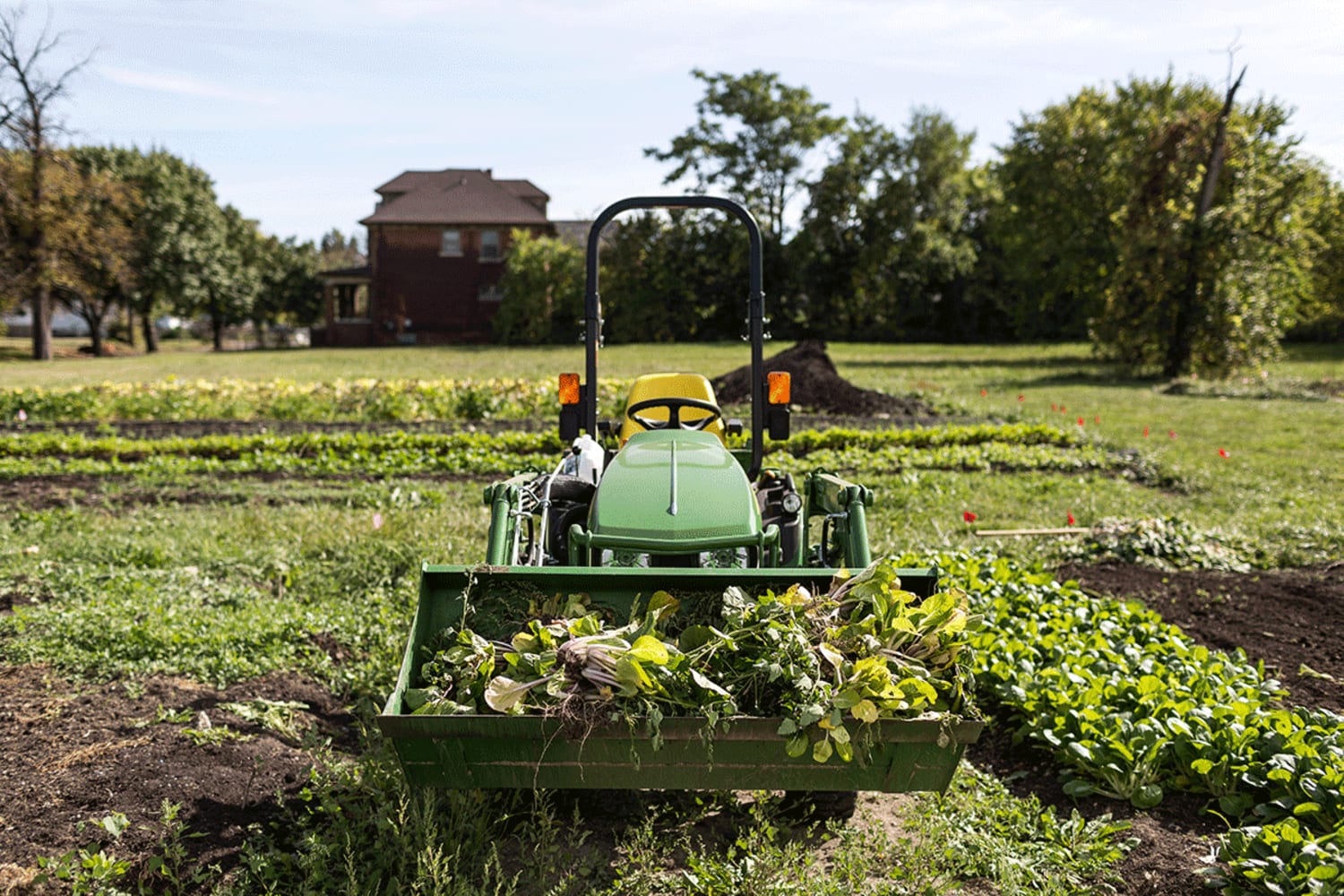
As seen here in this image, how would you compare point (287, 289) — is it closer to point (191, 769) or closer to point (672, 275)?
point (672, 275)

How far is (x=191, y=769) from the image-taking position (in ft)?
11.8

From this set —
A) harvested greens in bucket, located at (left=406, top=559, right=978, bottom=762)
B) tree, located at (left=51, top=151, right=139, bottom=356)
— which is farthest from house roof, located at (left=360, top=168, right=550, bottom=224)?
harvested greens in bucket, located at (left=406, top=559, right=978, bottom=762)

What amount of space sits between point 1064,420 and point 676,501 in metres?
11.9

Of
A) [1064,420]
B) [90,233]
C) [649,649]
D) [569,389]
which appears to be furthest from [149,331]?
[649,649]

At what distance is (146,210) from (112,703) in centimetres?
4428

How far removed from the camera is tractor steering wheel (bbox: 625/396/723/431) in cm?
477

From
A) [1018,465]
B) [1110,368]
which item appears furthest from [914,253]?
[1018,465]

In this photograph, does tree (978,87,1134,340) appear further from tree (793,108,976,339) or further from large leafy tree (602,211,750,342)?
large leafy tree (602,211,750,342)

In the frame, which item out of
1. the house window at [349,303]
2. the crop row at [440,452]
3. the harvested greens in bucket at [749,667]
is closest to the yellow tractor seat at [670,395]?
the harvested greens in bucket at [749,667]

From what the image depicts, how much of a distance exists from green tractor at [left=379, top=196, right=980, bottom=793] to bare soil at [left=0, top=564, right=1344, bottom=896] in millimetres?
906

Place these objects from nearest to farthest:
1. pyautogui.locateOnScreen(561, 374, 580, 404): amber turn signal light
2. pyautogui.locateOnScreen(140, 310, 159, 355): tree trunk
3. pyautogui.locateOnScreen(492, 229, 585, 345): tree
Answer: pyautogui.locateOnScreen(561, 374, 580, 404): amber turn signal light
pyautogui.locateOnScreen(492, 229, 585, 345): tree
pyautogui.locateOnScreen(140, 310, 159, 355): tree trunk

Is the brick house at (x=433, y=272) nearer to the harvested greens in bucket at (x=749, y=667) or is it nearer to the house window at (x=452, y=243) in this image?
the house window at (x=452, y=243)

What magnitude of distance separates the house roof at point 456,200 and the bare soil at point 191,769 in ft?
133

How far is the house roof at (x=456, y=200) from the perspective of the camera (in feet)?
142
